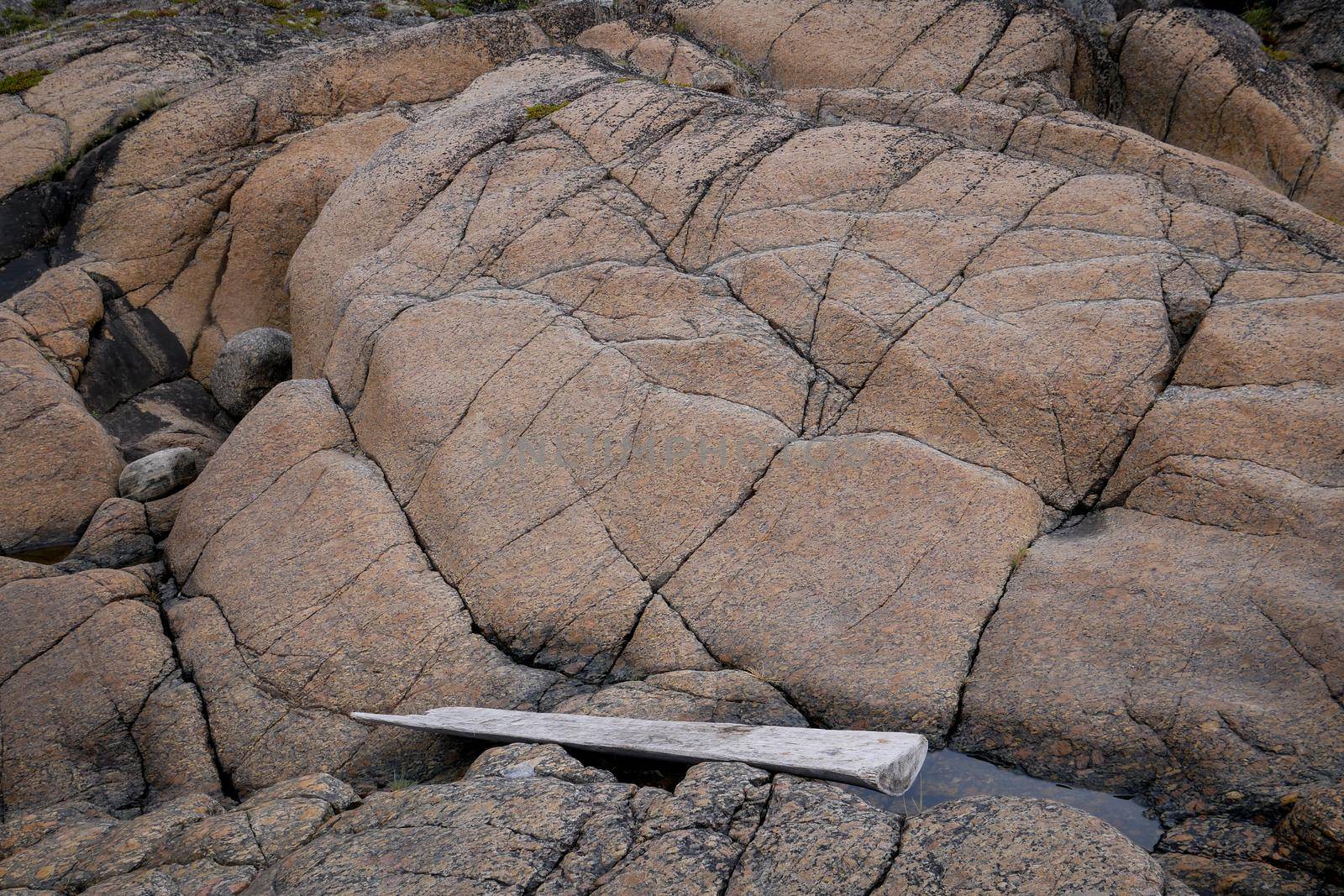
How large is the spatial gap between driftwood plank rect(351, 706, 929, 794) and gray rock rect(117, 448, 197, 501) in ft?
19.4

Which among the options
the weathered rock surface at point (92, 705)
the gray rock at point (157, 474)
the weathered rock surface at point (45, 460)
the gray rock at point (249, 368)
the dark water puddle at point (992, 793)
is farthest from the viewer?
the gray rock at point (249, 368)

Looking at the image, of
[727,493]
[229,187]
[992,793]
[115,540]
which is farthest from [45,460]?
[992,793]

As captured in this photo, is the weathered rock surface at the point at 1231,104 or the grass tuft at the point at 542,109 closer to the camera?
the grass tuft at the point at 542,109

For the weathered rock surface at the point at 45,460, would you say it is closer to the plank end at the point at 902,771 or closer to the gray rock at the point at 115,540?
the gray rock at the point at 115,540

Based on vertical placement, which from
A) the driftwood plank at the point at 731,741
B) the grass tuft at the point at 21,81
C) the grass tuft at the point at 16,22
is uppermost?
the grass tuft at the point at 16,22

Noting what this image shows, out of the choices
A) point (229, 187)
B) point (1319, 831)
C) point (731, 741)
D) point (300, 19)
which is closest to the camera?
point (1319, 831)

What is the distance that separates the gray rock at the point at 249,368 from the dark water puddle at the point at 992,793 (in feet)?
33.2

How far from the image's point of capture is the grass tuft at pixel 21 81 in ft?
51.7

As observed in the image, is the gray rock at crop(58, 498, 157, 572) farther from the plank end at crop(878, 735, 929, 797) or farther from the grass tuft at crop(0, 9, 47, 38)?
the grass tuft at crop(0, 9, 47, 38)

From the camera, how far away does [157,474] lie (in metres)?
11.9

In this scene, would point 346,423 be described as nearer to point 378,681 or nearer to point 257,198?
point 378,681

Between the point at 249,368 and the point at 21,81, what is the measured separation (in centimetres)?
721

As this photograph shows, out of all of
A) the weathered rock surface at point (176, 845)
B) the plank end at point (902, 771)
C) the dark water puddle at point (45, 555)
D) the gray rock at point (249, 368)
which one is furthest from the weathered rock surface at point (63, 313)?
the plank end at point (902, 771)

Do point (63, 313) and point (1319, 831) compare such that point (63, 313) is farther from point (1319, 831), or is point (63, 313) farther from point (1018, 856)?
point (1319, 831)
